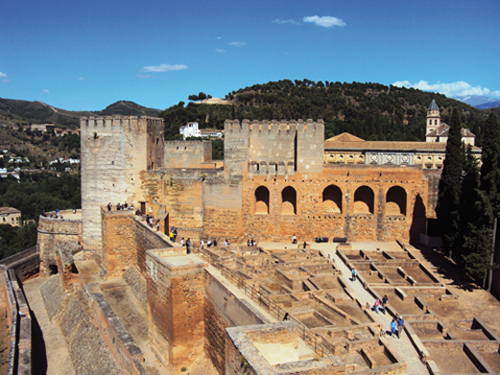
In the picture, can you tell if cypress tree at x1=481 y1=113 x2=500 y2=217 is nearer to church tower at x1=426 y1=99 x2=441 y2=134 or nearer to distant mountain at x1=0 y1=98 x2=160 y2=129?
church tower at x1=426 y1=99 x2=441 y2=134

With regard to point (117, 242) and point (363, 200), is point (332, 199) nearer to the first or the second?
point (363, 200)

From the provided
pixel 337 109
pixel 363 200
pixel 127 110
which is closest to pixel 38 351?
pixel 363 200

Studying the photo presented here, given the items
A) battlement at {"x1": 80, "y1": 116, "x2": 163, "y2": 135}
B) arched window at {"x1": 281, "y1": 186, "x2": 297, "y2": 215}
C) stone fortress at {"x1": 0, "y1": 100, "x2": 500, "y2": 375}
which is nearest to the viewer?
stone fortress at {"x1": 0, "y1": 100, "x2": 500, "y2": 375}

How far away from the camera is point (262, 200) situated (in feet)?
76.9

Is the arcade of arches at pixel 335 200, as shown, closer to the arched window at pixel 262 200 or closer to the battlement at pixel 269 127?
the arched window at pixel 262 200

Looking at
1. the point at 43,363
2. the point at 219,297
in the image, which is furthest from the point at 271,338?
the point at 43,363

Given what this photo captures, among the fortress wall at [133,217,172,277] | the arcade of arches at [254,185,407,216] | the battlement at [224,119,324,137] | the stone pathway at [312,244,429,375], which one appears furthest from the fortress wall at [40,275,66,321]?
the stone pathway at [312,244,429,375]

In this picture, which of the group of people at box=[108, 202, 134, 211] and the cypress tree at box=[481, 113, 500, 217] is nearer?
the cypress tree at box=[481, 113, 500, 217]

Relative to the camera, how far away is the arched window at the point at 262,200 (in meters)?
23.3

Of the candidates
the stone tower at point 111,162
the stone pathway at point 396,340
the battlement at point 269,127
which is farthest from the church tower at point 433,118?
the stone tower at point 111,162

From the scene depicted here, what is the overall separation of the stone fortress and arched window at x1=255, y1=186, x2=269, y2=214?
0.08 meters

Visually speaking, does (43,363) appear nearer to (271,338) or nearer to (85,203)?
(85,203)

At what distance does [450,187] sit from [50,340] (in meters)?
18.8

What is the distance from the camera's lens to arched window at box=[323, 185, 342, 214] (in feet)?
76.5
